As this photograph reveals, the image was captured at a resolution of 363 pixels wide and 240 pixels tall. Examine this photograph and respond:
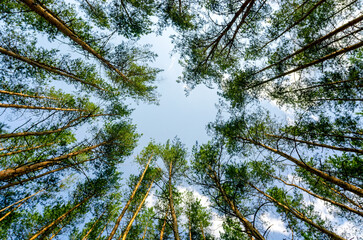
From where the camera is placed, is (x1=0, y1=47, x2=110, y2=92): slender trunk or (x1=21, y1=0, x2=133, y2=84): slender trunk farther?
(x1=0, y1=47, x2=110, y2=92): slender trunk

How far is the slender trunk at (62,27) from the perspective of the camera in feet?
Result: 12.5

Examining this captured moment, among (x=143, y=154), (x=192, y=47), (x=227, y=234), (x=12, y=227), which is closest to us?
(x=192, y=47)

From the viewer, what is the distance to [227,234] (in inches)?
377

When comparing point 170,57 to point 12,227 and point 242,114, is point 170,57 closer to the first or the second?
point 242,114

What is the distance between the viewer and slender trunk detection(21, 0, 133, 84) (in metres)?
3.81

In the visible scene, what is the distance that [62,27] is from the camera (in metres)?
4.41

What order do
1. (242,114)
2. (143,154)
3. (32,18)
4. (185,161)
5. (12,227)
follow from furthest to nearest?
(143,154) → (185,161) → (12,227) → (242,114) → (32,18)

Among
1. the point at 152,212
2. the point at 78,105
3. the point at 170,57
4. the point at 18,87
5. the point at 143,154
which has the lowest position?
the point at 152,212

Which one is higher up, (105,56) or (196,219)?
(105,56)

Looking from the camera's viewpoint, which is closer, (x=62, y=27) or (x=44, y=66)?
(x=62, y=27)

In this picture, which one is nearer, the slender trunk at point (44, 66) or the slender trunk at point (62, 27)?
the slender trunk at point (62, 27)

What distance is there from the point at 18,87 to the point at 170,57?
6993mm

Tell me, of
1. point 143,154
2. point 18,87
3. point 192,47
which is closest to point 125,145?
point 143,154

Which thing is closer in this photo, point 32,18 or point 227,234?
point 32,18
